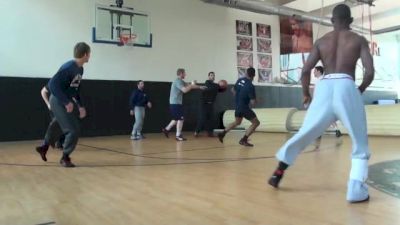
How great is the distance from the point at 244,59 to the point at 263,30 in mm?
1590

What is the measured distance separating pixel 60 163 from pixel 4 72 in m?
5.92

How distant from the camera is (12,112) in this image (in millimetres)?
10500

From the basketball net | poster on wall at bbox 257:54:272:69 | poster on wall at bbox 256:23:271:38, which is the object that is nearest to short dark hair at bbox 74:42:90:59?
the basketball net

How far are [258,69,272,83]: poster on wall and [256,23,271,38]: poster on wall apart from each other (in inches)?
54.2

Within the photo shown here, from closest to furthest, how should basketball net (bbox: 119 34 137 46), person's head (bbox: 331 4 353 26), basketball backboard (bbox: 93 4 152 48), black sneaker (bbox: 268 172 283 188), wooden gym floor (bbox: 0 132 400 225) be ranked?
wooden gym floor (bbox: 0 132 400 225)
person's head (bbox: 331 4 353 26)
black sneaker (bbox: 268 172 283 188)
basketball backboard (bbox: 93 4 152 48)
basketball net (bbox: 119 34 137 46)

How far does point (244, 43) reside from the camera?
1523cm

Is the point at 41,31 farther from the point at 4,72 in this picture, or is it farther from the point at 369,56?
the point at 369,56

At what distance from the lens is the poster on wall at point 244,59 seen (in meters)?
15.1

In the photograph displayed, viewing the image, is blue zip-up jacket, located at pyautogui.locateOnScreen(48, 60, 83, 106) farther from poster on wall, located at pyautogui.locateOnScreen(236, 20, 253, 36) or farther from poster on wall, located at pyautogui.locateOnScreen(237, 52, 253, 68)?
poster on wall, located at pyautogui.locateOnScreen(236, 20, 253, 36)

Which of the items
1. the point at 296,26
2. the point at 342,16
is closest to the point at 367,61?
the point at 342,16

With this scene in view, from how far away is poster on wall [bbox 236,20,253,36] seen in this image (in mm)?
15047

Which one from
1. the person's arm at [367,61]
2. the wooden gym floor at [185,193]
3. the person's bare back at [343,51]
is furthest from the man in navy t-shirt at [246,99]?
the person's arm at [367,61]

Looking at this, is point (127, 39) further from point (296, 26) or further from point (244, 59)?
point (296, 26)

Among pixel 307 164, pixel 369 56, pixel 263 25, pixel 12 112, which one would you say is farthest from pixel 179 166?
pixel 263 25
